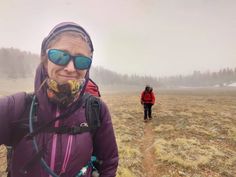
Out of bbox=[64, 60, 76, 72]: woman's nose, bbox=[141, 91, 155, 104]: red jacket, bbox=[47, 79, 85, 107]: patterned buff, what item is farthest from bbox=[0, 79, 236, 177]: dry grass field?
bbox=[64, 60, 76, 72]: woman's nose

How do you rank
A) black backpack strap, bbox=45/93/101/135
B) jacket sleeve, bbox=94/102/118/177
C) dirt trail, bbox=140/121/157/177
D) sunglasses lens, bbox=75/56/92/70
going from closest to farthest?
black backpack strap, bbox=45/93/101/135 < sunglasses lens, bbox=75/56/92/70 < jacket sleeve, bbox=94/102/118/177 < dirt trail, bbox=140/121/157/177

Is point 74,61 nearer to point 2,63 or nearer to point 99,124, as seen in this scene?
point 99,124

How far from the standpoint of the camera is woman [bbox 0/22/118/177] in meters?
2.08

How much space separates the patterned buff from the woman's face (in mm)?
49

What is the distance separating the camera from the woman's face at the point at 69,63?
219cm

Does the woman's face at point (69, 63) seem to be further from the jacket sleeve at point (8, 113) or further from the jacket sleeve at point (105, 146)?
the jacket sleeve at point (105, 146)

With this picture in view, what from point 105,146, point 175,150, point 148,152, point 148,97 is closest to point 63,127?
point 105,146

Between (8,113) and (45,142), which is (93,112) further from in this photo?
(8,113)

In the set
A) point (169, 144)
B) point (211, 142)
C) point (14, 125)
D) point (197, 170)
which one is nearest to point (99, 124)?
point (14, 125)

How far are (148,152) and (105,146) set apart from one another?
9361 millimetres

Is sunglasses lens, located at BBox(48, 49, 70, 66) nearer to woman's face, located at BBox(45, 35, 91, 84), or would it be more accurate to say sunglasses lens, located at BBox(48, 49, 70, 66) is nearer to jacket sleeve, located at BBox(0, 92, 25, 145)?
woman's face, located at BBox(45, 35, 91, 84)

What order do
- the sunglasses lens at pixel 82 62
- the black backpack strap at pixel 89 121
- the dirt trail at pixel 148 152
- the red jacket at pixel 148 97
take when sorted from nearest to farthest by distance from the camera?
1. the black backpack strap at pixel 89 121
2. the sunglasses lens at pixel 82 62
3. the dirt trail at pixel 148 152
4. the red jacket at pixel 148 97

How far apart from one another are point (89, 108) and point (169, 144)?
11038 mm

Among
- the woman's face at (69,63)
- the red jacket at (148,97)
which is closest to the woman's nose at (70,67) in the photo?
the woman's face at (69,63)
